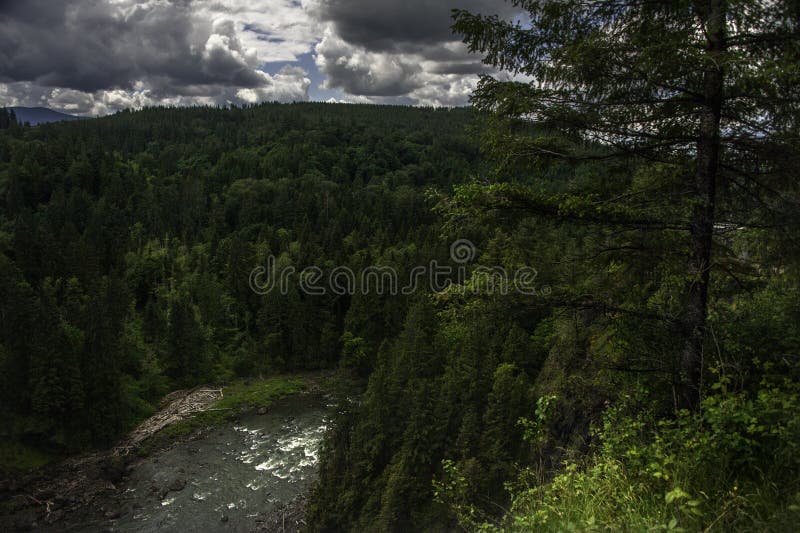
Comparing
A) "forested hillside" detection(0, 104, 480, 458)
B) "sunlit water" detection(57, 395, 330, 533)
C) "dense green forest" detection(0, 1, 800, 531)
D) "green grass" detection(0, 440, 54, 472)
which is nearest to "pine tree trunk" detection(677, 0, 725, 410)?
"dense green forest" detection(0, 1, 800, 531)

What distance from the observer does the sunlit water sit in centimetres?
2817

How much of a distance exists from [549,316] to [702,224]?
13.5ft

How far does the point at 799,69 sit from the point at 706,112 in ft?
4.14

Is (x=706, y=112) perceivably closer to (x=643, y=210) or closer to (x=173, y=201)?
(x=643, y=210)

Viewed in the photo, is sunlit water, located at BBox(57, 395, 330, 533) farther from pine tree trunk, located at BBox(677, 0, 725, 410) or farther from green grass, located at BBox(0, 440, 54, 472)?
pine tree trunk, located at BBox(677, 0, 725, 410)

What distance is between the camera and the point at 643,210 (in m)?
6.67

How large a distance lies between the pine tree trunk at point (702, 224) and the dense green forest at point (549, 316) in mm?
33

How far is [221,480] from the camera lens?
106 feet

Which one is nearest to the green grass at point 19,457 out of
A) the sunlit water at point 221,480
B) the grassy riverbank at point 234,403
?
the grassy riverbank at point 234,403

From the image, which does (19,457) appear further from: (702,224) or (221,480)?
(702,224)

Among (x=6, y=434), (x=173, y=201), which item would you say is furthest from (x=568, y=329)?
(x=173, y=201)

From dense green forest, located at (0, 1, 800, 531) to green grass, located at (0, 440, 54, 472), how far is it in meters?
0.31

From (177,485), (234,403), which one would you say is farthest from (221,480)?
(234,403)

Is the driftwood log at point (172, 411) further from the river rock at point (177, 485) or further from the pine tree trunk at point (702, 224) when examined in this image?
the pine tree trunk at point (702, 224)
